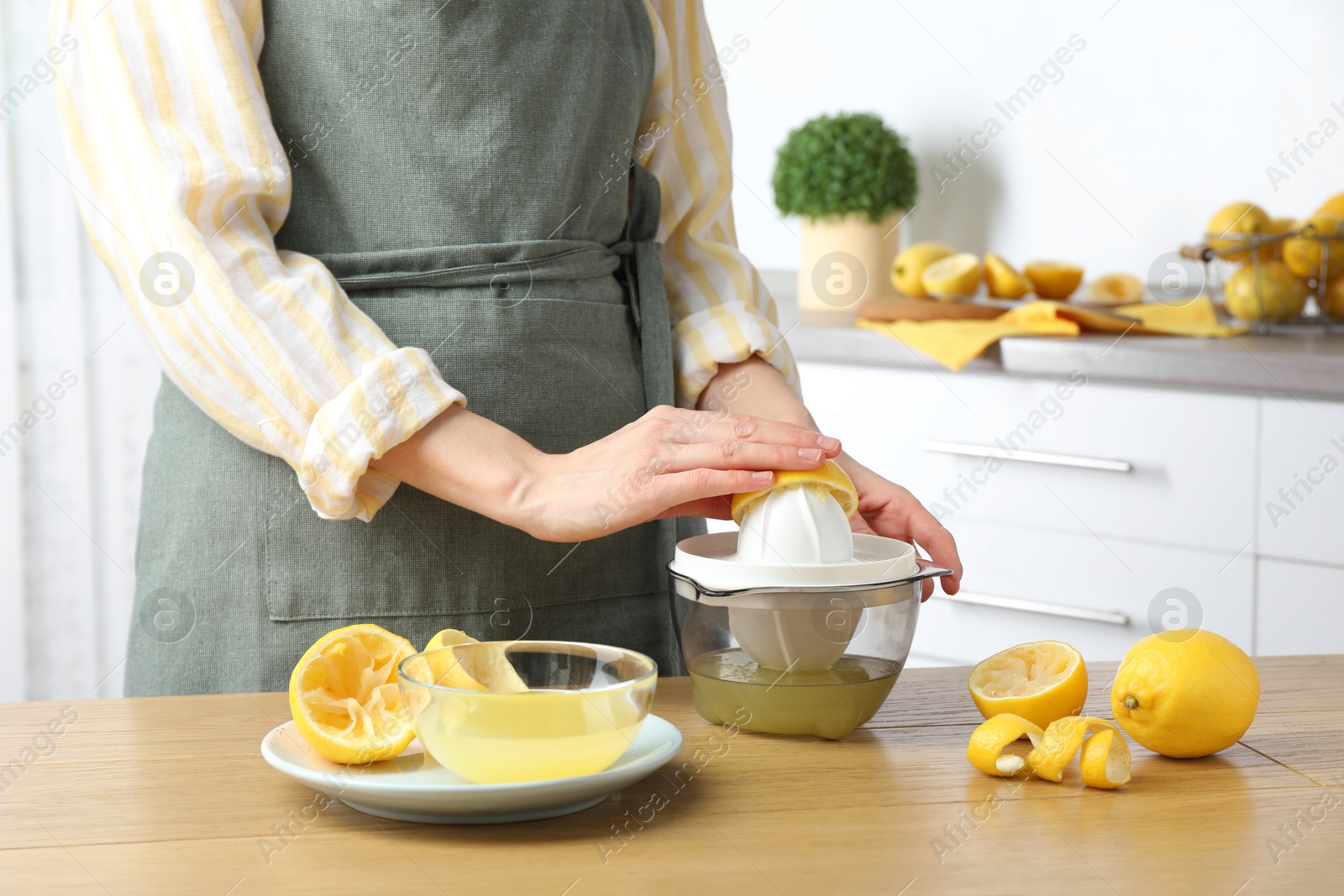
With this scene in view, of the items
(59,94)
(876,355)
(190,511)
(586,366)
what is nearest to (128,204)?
(59,94)

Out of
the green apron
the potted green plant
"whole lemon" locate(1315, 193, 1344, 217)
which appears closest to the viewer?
the green apron

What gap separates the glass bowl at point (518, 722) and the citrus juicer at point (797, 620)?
9 centimetres

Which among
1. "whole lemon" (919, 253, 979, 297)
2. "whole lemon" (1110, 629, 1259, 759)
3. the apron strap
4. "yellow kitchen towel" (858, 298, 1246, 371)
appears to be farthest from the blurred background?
"whole lemon" (1110, 629, 1259, 759)

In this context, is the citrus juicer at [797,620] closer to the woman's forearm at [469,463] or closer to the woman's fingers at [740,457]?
the woman's fingers at [740,457]

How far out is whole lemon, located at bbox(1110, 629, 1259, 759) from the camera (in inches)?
25.0

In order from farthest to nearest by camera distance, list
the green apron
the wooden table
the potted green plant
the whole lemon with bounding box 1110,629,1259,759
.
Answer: the potted green plant, the green apron, the whole lemon with bounding box 1110,629,1259,759, the wooden table

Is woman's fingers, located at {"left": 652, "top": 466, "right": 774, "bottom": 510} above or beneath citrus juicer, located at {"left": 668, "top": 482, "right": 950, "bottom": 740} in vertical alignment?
above

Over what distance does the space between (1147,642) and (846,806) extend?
20 cm

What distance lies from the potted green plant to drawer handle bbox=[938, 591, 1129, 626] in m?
0.68

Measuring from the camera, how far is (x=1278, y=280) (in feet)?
6.03

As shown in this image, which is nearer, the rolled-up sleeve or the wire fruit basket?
the rolled-up sleeve

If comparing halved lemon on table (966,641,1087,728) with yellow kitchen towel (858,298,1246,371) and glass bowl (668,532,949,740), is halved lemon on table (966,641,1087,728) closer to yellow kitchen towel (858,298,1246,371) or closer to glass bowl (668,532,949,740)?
glass bowl (668,532,949,740)

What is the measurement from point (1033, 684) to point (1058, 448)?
1167 mm

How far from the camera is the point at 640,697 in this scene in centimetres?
57
